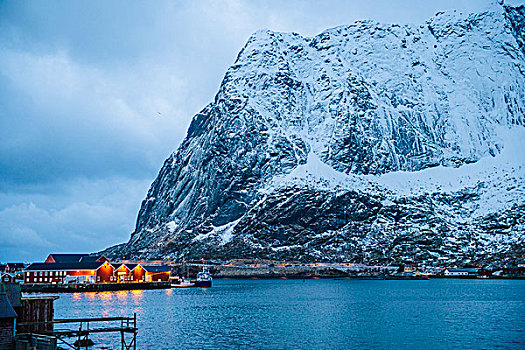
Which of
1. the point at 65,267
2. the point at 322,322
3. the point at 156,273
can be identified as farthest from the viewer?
the point at 156,273

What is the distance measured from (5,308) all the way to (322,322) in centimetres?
4792

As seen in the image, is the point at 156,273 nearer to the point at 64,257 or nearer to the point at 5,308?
the point at 64,257

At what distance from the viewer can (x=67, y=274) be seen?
508 ft

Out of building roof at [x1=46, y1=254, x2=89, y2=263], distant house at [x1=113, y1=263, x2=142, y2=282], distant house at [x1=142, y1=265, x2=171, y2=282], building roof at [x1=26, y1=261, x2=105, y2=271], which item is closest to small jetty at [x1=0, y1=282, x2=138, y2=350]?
building roof at [x1=26, y1=261, x2=105, y2=271]

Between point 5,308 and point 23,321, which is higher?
point 5,308

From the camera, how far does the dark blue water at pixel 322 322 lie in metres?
58.8

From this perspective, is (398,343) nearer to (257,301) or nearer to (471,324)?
(471,324)

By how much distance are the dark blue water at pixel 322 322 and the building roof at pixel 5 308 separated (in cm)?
1994

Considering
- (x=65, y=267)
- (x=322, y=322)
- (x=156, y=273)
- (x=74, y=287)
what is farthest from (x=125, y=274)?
(x=322, y=322)

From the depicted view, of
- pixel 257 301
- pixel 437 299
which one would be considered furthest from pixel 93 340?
pixel 437 299

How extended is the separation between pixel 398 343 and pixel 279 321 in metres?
22.6

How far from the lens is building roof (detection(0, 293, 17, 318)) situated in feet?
121

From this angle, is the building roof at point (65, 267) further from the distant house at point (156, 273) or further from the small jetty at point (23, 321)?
the small jetty at point (23, 321)

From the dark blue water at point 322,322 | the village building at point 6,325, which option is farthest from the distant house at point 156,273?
the village building at point 6,325
